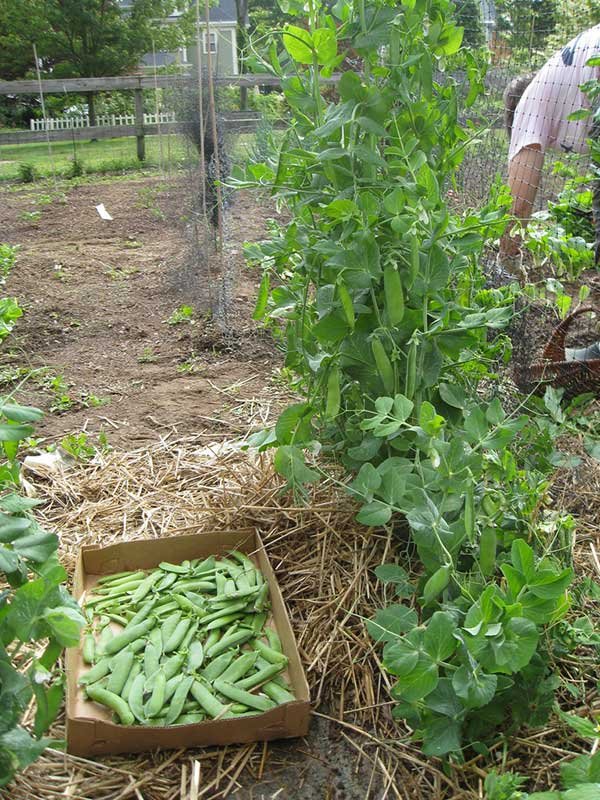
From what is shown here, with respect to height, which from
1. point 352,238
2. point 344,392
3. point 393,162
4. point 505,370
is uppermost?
point 393,162

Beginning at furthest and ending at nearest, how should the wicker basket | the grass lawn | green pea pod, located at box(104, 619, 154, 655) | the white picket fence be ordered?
the white picket fence → the grass lawn → the wicker basket → green pea pod, located at box(104, 619, 154, 655)

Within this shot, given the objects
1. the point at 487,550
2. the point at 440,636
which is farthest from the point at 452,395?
the point at 440,636

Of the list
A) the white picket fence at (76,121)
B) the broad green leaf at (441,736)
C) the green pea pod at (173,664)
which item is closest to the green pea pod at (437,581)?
the broad green leaf at (441,736)

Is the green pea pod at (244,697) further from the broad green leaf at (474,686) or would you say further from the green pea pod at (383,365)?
the green pea pod at (383,365)

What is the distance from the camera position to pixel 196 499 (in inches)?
108

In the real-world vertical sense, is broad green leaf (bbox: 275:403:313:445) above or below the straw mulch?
above

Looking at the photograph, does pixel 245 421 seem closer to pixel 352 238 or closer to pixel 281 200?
pixel 281 200

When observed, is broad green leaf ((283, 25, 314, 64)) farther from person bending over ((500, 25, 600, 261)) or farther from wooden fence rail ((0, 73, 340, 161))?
wooden fence rail ((0, 73, 340, 161))

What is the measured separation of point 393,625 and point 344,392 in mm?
760

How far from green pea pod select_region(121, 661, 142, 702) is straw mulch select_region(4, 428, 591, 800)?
0.14m

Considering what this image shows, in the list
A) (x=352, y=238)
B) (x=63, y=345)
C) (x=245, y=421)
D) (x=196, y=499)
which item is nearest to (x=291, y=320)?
(x=352, y=238)

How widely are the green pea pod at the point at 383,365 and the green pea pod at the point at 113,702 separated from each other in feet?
3.18

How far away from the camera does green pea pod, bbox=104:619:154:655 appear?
6.79ft

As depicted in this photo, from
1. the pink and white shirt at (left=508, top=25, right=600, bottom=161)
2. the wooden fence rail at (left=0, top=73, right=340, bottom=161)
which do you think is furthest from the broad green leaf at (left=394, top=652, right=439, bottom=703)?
the wooden fence rail at (left=0, top=73, right=340, bottom=161)
